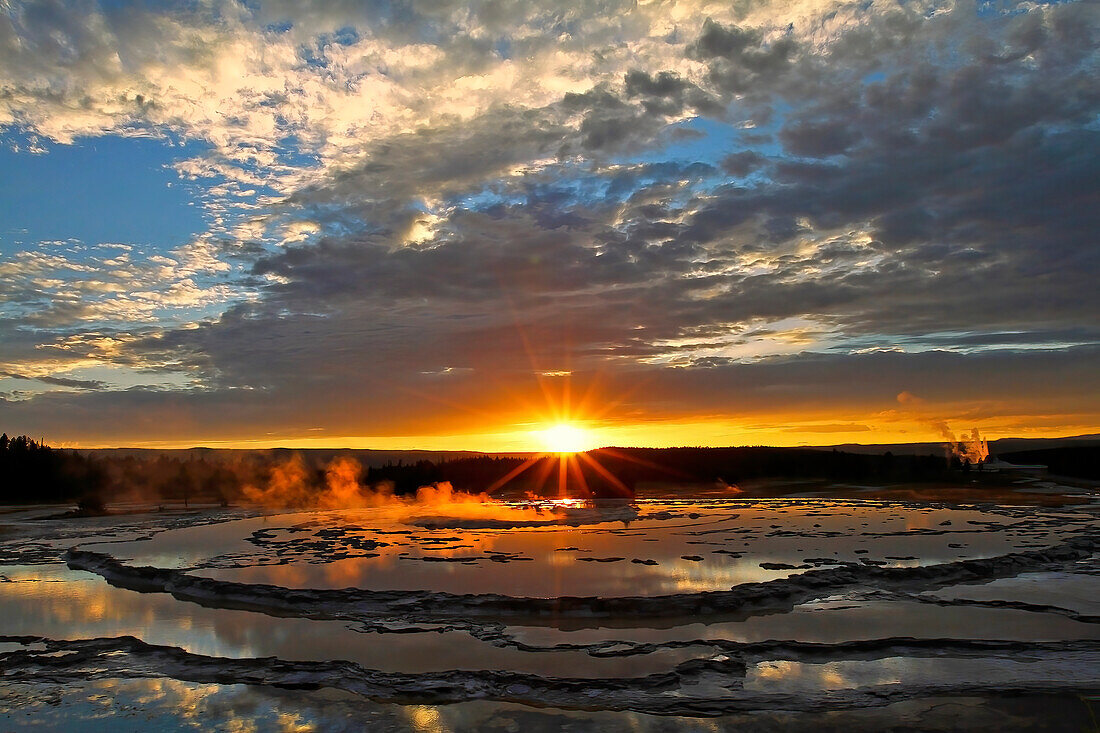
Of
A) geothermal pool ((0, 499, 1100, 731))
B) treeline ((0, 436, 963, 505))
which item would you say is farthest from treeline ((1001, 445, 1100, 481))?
geothermal pool ((0, 499, 1100, 731))

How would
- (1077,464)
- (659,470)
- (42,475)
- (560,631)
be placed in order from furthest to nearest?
(659,470) < (1077,464) < (42,475) < (560,631)

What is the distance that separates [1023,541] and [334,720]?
57.1 feet

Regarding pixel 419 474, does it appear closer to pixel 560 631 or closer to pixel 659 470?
pixel 659 470

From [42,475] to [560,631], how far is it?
49684 mm

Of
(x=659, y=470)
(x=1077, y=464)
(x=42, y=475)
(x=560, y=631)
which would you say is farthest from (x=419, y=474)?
(x=1077, y=464)

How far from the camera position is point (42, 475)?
48.7 meters

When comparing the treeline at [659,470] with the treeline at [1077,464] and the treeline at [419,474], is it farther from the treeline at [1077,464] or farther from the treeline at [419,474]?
the treeline at [1077,464]

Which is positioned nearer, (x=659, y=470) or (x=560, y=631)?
(x=560, y=631)

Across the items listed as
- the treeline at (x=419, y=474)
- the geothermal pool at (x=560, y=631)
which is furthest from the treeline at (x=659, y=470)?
the geothermal pool at (x=560, y=631)

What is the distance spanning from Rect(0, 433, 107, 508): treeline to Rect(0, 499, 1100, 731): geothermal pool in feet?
96.6

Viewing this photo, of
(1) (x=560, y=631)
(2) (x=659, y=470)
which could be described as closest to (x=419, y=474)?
(2) (x=659, y=470)

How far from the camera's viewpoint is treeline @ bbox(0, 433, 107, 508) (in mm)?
46256

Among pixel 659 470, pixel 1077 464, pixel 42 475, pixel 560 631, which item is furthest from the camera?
pixel 659 470

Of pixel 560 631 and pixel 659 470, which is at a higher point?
pixel 659 470
